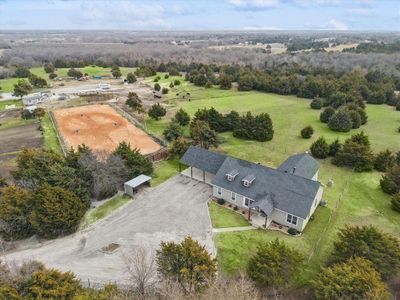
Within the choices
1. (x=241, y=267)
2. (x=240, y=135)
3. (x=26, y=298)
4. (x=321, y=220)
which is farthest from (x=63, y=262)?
(x=240, y=135)

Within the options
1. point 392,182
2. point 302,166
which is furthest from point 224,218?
point 392,182

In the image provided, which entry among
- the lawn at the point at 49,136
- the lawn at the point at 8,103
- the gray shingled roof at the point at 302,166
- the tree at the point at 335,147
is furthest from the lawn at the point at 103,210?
the lawn at the point at 8,103

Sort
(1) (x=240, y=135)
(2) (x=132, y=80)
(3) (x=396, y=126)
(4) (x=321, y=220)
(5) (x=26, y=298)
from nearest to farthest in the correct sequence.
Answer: (5) (x=26, y=298)
(4) (x=321, y=220)
(1) (x=240, y=135)
(3) (x=396, y=126)
(2) (x=132, y=80)

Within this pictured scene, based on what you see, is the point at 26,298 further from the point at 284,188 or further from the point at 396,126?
the point at 396,126

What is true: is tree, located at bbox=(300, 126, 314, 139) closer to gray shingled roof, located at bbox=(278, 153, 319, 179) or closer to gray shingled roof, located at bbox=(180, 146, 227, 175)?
gray shingled roof, located at bbox=(278, 153, 319, 179)

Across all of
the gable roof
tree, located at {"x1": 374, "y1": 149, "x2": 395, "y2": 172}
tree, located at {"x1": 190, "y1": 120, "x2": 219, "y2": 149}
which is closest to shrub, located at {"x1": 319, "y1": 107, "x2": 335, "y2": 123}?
tree, located at {"x1": 374, "y1": 149, "x2": 395, "y2": 172}

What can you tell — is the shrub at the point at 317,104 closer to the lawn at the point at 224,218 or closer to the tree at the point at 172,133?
the tree at the point at 172,133

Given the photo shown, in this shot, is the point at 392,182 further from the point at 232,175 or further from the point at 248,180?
the point at 232,175
